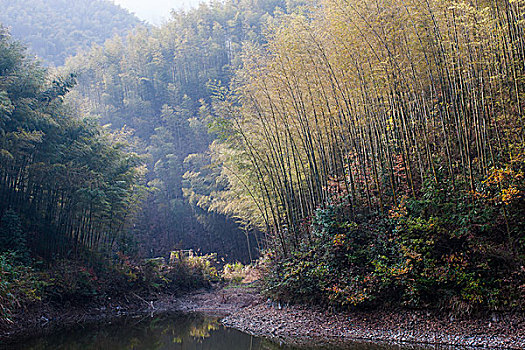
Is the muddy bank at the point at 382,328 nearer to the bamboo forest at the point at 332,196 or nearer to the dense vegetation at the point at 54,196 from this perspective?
the bamboo forest at the point at 332,196

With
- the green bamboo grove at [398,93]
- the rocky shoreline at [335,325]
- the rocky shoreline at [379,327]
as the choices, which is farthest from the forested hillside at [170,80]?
the rocky shoreline at [379,327]

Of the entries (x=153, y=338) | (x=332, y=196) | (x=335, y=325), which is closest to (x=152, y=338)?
(x=153, y=338)

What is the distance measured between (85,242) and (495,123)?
9.81 m

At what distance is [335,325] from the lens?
5.88m

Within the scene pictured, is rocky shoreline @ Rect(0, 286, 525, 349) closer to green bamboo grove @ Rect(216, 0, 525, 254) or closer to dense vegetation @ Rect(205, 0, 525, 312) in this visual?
dense vegetation @ Rect(205, 0, 525, 312)

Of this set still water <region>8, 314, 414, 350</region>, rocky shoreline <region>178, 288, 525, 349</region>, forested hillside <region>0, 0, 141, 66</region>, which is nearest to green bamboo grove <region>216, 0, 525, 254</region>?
rocky shoreline <region>178, 288, 525, 349</region>

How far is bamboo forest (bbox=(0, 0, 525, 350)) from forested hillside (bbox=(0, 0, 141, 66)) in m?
28.5

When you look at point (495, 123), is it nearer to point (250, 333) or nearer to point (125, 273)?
point (250, 333)

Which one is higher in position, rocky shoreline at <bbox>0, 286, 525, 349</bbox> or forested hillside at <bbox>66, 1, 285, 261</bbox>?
forested hillside at <bbox>66, 1, 285, 261</bbox>

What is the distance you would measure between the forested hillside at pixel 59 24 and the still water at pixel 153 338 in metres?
31.9

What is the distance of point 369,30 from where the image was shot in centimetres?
616

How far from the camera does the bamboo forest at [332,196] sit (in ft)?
16.6

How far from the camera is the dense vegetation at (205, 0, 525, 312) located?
4977 mm

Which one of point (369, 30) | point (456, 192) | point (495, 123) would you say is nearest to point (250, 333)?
point (456, 192)
